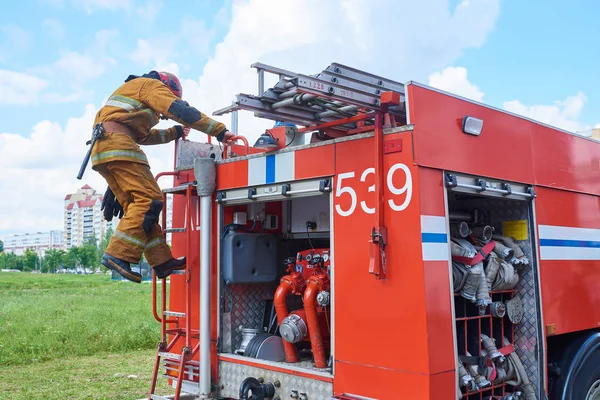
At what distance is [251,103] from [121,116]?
1440 mm

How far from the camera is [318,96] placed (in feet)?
10.9

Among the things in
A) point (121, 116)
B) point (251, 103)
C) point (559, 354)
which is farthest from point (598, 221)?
point (121, 116)

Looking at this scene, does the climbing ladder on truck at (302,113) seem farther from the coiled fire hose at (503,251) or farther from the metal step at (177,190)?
the coiled fire hose at (503,251)

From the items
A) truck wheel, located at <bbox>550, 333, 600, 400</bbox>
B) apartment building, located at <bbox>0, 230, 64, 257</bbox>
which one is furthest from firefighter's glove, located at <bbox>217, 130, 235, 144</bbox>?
apartment building, located at <bbox>0, 230, 64, 257</bbox>

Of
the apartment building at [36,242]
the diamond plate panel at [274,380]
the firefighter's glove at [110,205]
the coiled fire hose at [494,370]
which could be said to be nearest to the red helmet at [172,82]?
the firefighter's glove at [110,205]

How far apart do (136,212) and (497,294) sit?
2866mm

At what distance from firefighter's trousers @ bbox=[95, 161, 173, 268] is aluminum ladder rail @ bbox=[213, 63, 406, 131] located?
85 centimetres

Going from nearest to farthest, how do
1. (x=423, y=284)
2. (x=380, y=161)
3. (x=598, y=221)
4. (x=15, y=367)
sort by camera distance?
1. (x=423, y=284)
2. (x=380, y=161)
3. (x=598, y=221)
4. (x=15, y=367)

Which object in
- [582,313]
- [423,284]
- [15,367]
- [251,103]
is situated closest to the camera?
[423,284]

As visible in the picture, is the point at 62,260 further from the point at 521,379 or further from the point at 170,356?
the point at 521,379

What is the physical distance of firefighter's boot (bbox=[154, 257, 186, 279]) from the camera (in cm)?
467

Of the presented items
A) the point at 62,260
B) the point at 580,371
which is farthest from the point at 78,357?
the point at 62,260

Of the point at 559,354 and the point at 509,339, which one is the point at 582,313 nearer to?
the point at 559,354

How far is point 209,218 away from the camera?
449 centimetres
